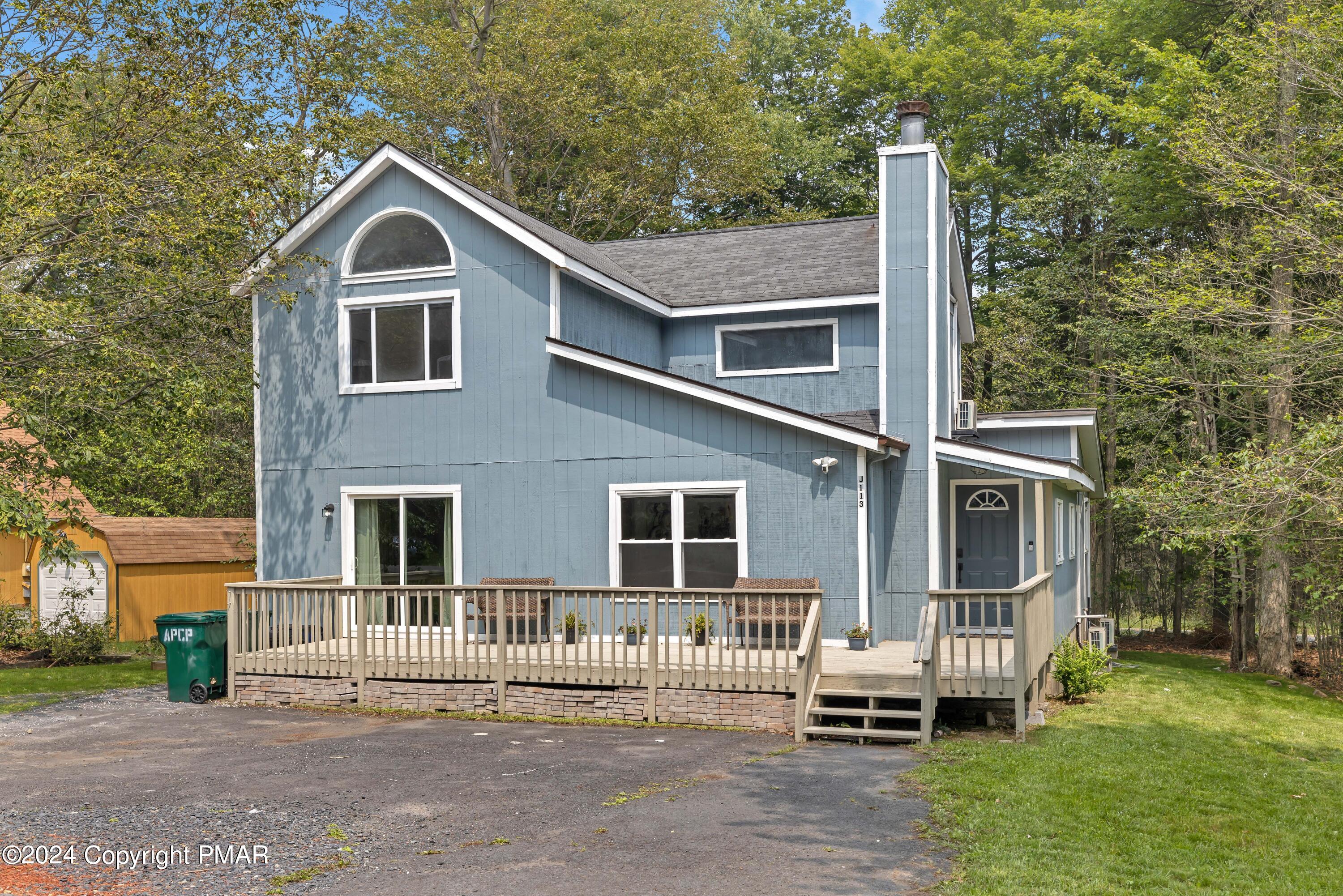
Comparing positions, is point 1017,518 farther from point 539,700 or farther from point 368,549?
point 368,549

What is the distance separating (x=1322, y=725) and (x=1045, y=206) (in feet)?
57.8

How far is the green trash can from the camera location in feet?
44.4

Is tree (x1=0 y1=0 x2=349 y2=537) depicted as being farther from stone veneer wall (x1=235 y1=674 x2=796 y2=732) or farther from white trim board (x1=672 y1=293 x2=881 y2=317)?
white trim board (x1=672 y1=293 x2=881 y2=317)

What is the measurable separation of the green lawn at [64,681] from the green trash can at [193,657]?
1853 mm

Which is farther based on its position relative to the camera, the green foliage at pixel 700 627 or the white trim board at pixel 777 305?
the white trim board at pixel 777 305

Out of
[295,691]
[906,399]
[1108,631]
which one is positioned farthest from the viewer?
[1108,631]

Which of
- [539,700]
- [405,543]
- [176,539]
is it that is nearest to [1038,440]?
[539,700]

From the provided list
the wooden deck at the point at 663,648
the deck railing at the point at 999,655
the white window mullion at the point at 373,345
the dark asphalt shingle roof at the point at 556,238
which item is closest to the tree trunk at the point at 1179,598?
the wooden deck at the point at 663,648

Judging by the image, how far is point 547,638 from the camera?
1442 cm

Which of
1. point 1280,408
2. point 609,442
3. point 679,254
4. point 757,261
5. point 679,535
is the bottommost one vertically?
point 679,535

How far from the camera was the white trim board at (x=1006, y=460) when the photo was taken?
14.0 metres

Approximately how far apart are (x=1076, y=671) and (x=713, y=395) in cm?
558

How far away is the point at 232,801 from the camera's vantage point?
329 inches

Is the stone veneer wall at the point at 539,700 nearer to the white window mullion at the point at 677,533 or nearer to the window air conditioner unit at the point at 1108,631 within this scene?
the white window mullion at the point at 677,533
